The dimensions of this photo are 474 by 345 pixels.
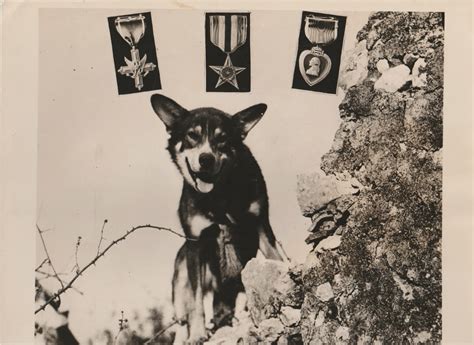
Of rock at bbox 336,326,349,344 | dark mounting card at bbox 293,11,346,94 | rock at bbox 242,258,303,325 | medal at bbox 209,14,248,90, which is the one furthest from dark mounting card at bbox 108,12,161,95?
rock at bbox 336,326,349,344

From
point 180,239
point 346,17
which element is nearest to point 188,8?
point 346,17

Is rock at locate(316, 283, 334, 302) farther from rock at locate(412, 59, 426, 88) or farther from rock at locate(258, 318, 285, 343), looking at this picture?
rock at locate(412, 59, 426, 88)

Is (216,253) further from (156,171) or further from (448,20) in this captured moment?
(448,20)

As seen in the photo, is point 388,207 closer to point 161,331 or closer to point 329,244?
point 329,244

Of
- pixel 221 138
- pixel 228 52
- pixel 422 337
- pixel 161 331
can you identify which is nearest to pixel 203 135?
pixel 221 138

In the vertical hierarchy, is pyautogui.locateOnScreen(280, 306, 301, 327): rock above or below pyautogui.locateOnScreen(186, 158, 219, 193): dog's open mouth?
below

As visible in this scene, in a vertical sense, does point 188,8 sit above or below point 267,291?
above

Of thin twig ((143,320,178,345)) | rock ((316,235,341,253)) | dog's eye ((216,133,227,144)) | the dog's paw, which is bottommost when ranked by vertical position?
the dog's paw
